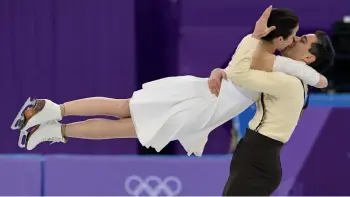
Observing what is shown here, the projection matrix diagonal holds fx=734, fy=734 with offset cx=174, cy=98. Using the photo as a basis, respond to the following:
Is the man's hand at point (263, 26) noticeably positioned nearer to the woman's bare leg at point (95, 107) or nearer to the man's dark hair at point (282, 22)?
the man's dark hair at point (282, 22)

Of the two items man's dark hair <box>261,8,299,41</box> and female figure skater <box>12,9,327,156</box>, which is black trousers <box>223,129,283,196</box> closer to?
female figure skater <box>12,9,327,156</box>

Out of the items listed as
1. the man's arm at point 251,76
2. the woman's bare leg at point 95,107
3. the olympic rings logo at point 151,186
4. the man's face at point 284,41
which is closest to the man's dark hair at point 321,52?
the man's face at point 284,41

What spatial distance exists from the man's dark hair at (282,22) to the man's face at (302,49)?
13 centimetres

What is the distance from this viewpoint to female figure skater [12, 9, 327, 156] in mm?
3695

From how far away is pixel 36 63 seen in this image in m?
7.63

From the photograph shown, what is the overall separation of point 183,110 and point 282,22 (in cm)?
66

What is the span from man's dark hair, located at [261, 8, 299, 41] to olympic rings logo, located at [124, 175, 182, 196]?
176 cm

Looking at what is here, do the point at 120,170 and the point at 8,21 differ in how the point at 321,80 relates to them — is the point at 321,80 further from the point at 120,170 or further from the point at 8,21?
the point at 8,21

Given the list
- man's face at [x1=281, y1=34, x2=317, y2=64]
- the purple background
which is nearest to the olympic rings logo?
the purple background

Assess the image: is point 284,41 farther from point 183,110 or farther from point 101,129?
point 101,129

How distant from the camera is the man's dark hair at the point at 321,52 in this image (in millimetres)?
3627

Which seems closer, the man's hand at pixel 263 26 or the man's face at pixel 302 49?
the man's hand at pixel 263 26

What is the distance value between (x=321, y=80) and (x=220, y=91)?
505 millimetres

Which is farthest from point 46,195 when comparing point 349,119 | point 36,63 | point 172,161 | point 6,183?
point 36,63
